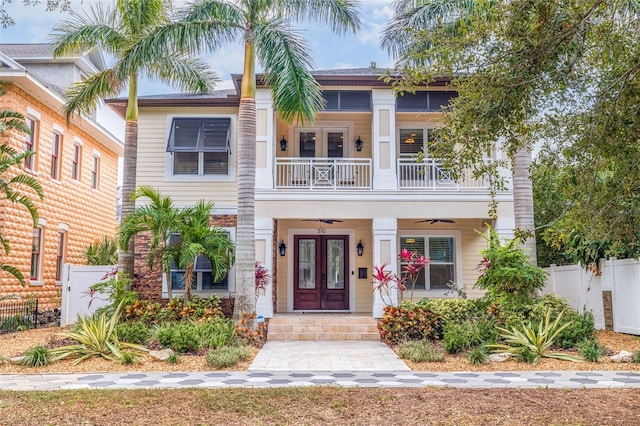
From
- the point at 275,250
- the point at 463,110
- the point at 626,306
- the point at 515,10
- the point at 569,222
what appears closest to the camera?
the point at 515,10

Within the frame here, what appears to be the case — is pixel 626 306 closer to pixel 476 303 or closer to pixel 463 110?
pixel 476 303

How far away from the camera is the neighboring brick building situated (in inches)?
570

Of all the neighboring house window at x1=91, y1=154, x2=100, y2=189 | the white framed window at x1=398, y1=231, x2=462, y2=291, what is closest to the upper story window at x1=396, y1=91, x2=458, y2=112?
the white framed window at x1=398, y1=231, x2=462, y2=291

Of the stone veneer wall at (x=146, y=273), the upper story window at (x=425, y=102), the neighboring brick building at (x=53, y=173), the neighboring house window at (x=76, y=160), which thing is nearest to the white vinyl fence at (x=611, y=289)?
the upper story window at (x=425, y=102)

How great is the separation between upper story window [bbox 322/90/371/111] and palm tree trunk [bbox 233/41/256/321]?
2.88m

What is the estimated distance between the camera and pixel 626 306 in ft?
38.7

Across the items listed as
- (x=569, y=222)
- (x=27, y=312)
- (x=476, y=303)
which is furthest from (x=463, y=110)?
(x=27, y=312)

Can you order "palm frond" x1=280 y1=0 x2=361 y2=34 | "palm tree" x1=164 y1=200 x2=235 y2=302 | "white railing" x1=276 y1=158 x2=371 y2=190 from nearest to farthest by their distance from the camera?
1. "palm frond" x1=280 y1=0 x2=361 y2=34
2. "palm tree" x1=164 y1=200 x2=235 y2=302
3. "white railing" x1=276 y1=158 x2=371 y2=190

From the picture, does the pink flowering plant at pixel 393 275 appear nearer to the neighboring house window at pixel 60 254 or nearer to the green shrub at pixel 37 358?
the green shrub at pixel 37 358

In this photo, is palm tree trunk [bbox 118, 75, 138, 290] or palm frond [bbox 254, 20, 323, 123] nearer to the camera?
palm frond [bbox 254, 20, 323, 123]

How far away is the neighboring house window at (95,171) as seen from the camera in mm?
20141

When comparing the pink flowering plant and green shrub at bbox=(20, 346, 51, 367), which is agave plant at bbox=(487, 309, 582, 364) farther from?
green shrub at bbox=(20, 346, 51, 367)

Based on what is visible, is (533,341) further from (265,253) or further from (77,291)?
(77,291)

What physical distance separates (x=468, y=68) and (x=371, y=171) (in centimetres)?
875
